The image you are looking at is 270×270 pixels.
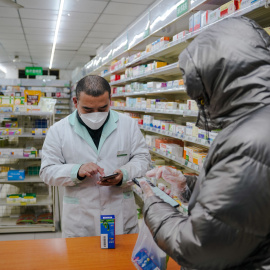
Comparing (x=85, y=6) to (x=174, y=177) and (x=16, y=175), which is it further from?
(x=174, y=177)

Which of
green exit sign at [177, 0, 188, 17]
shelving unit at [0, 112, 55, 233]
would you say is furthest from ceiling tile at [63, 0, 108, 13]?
green exit sign at [177, 0, 188, 17]

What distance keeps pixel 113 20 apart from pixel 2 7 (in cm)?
274

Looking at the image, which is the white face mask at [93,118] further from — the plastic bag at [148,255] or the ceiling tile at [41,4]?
the ceiling tile at [41,4]

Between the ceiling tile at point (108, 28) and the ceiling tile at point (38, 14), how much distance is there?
4.12ft

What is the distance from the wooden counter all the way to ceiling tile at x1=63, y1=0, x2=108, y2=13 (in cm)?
608

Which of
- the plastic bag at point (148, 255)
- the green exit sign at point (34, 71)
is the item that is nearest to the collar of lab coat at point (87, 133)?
the plastic bag at point (148, 255)

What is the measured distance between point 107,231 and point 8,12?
7.55 m

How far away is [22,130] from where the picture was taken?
15.2 ft

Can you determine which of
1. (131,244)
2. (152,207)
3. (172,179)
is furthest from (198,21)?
(152,207)

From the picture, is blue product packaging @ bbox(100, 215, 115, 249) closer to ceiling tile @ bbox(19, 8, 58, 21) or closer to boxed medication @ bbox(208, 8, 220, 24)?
boxed medication @ bbox(208, 8, 220, 24)

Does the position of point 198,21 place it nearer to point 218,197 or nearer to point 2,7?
point 218,197

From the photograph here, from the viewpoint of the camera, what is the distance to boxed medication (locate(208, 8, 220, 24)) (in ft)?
8.72

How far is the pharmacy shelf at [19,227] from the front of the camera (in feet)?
15.0

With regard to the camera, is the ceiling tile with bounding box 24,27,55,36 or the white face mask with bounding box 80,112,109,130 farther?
the ceiling tile with bounding box 24,27,55,36
